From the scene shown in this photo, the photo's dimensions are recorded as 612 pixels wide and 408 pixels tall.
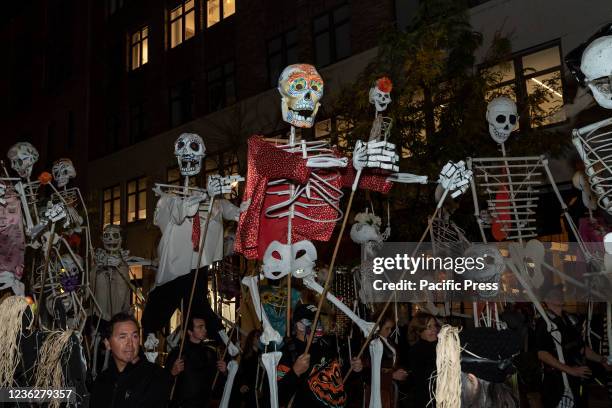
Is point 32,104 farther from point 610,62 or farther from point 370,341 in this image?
point 610,62

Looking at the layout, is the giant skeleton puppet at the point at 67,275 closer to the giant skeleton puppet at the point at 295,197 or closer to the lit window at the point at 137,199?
the giant skeleton puppet at the point at 295,197

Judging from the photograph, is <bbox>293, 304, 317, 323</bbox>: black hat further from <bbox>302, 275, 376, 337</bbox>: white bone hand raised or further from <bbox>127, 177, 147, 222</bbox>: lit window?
<bbox>127, 177, 147, 222</bbox>: lit window

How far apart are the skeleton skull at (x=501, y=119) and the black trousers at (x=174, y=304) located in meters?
3.74

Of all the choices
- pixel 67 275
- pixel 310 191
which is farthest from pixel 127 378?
pixel 67 275

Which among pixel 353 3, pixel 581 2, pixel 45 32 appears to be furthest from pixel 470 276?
pixel 45 32

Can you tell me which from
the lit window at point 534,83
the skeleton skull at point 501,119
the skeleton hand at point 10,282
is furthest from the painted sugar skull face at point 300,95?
the lit window at point 534,83

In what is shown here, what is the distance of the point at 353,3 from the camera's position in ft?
57.8

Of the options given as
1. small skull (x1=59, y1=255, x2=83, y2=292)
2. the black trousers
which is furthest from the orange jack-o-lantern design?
small skull (x1=59, y1=255, x2=83, y2=292)

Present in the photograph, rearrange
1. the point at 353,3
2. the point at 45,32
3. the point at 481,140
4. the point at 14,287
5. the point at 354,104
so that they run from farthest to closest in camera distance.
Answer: the point at 45,32
the point at 353,3
the point at 354,104
the point at 481,140
the point at 14,287

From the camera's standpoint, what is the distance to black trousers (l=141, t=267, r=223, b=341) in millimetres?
7621

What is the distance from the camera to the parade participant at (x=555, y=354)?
6852 mm

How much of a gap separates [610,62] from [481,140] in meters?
6.68

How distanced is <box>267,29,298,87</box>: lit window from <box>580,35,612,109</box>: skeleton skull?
15.7 meters

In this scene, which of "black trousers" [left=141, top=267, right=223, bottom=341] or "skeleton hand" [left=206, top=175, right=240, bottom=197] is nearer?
"skeleton hand" [left=206, top=175, right=240, bottom=197]
